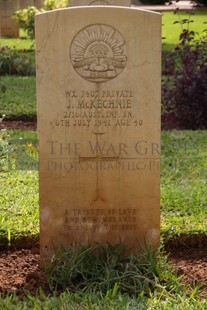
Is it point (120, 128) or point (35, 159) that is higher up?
point (120, 128)

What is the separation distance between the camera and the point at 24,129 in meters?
8.98

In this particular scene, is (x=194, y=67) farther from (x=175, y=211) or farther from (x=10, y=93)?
(x=175, y=211)

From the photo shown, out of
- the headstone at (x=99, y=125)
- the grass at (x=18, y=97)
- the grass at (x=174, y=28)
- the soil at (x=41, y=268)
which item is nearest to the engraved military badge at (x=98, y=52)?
the headstone at (x=99, y=125)

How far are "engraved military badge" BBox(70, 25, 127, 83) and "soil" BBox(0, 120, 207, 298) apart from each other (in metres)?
1.18

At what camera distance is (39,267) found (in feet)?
15.9

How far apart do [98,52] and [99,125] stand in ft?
1.36

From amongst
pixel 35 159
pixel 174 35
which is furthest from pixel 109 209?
pixel 174 35

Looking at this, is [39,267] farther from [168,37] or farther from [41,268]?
[168,37]

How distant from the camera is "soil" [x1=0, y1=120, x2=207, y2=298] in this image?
15.0 ft

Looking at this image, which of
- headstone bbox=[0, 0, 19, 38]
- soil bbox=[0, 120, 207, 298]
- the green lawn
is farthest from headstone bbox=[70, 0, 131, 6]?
headstone bbox=[0, 0, 19, 38]

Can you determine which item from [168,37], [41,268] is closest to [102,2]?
[41,268]

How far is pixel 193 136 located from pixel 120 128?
3.27 metres

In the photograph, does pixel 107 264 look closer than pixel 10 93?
Yes

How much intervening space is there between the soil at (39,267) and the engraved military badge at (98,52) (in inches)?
46.3
